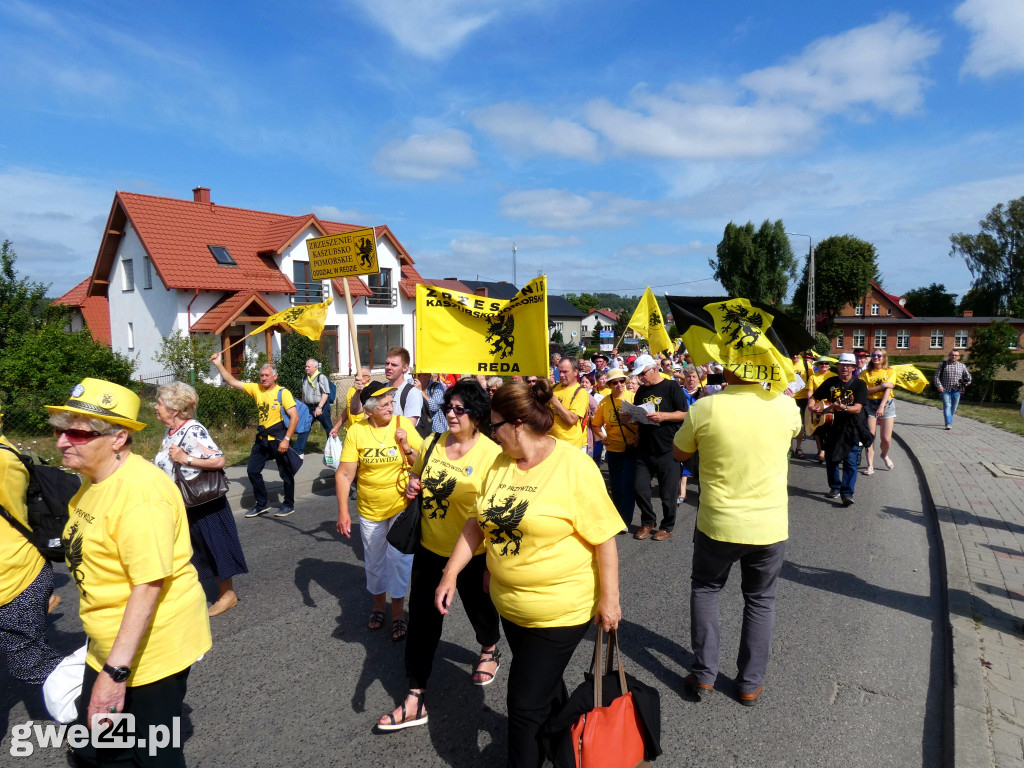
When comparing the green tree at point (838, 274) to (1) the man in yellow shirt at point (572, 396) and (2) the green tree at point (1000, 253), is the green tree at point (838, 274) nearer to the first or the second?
(2) the green tree at point (1000, 253)

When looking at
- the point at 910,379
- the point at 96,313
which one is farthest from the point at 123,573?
the point at 96,313

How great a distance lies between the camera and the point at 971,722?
3.24 meters

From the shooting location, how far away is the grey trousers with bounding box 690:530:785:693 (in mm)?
3461

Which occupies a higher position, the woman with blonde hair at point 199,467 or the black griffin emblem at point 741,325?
the black griffin emblem at point 741,325

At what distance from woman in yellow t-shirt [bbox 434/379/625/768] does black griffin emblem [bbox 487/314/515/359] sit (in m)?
1.79

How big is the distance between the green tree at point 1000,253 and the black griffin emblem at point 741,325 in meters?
66.1

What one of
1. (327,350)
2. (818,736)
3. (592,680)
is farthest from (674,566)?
(327,350)

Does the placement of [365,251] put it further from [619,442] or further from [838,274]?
[838,274]

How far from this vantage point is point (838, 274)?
52.5 metres

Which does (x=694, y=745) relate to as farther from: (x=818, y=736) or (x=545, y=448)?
(x=545, y=448)

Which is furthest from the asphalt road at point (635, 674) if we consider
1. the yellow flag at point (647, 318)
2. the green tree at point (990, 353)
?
the green tree at point (990, 353)

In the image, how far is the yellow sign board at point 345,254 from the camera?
24.2 feet

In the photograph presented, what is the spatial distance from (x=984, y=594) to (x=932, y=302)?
83.8m

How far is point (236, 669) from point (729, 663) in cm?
310
